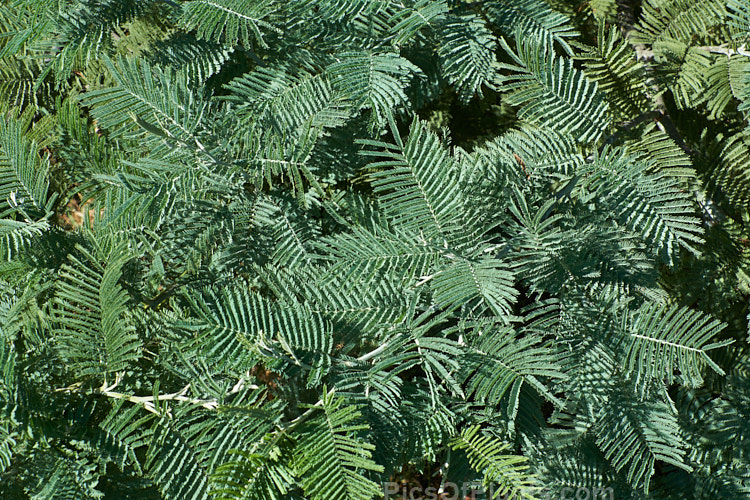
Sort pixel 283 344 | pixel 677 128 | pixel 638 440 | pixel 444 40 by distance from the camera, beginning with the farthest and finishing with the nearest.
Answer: pixel 677 128, pixel 444 40, pixel 638 440, pixel 283 344

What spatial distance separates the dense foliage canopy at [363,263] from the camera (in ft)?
2.19

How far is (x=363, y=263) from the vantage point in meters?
0.69

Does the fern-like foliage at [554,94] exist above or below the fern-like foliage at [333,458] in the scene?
above

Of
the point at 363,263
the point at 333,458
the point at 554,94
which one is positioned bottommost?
the point at 333,458

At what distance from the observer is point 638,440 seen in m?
0.77

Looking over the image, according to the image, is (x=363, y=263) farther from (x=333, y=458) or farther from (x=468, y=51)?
(x=468, y=51)

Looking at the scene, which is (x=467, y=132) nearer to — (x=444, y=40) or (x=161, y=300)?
(x=444, y=40)

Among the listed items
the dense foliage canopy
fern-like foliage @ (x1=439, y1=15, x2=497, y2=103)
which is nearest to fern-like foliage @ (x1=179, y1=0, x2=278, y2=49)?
the dense foliage canopy

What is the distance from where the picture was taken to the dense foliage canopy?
26.3 inches

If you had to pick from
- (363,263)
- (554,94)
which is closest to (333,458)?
(363,263)

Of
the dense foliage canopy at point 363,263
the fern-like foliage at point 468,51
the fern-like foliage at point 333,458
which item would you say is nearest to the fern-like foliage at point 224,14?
the dense foliage canopy at point 363,263

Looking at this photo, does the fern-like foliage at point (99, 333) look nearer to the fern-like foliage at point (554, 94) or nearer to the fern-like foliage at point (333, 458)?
the fern-like foliage at point (333, 458)

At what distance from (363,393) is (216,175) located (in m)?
0.34

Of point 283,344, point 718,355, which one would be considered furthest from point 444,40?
point 718,355
